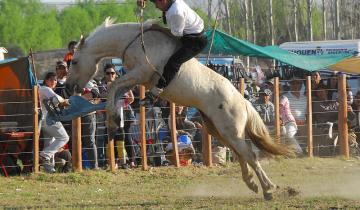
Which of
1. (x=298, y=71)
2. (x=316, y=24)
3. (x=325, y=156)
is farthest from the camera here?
(x=316, y=24)

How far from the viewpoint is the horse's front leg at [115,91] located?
9859 mm

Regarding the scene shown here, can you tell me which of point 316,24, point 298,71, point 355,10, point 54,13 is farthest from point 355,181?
point 54,13

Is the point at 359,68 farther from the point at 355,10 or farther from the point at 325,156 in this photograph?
the point at 355,10

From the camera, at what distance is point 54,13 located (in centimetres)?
7719

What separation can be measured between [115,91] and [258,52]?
7.80m

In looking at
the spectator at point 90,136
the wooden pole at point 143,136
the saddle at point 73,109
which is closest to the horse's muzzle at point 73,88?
the saddle at point 73,109

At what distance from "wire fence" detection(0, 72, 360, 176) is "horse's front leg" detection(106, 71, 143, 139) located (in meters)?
2.21

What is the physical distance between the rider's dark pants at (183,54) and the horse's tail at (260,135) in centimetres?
123

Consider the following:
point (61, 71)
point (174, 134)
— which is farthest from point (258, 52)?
point (61, 71)

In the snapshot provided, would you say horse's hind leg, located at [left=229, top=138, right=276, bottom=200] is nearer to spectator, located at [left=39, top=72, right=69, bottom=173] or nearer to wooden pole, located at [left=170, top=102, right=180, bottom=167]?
spectator, located at [left=39, top=72, right=69, bottom=173]

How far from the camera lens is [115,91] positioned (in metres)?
9.91

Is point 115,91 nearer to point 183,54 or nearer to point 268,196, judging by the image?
point 183,54

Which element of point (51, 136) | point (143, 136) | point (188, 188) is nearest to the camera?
point (188, 188)

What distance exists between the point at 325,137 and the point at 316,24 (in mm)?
56170
